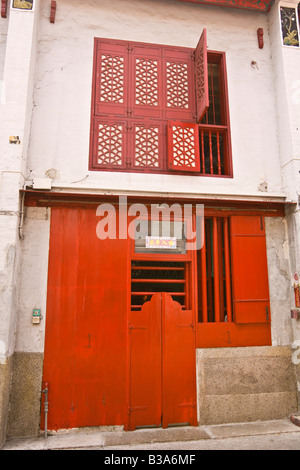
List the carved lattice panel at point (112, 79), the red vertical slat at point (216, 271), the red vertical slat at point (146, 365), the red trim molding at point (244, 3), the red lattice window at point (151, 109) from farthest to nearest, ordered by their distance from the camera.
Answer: the red trim molding at point (244, 3) < the carved lattice panel at point (112, 79) < the red lattice window at point (151, 109) < the red vertical slat at point (216, 271) < the red vertical slat at point (146, 365)

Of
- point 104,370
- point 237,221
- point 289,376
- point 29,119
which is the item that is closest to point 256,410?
point 289,376

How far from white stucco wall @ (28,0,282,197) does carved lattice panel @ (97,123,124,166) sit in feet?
0.77

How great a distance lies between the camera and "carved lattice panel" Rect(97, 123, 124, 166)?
6219 millimetres

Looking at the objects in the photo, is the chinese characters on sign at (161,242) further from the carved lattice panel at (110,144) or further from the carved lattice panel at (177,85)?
the carved lattice panel at (177,85)

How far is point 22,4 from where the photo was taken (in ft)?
20.0

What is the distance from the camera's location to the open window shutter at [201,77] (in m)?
→ 6.24

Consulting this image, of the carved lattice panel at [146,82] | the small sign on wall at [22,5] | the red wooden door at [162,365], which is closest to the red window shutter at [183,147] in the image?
the carved lattice panel at [146,82]

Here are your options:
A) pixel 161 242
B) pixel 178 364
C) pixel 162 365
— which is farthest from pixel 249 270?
pixel 162 365

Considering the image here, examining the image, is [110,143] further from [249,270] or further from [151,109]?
[249,270]

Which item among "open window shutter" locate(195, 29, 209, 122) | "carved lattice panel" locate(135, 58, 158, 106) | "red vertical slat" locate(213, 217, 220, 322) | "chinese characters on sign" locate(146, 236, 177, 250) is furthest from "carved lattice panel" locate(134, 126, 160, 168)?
"red vertical slat" locate(213, 217, 220, 322)

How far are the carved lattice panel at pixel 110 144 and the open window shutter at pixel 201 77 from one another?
60.5 inches

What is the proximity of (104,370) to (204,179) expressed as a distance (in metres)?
3.76

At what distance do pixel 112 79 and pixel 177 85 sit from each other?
4.15 ft
